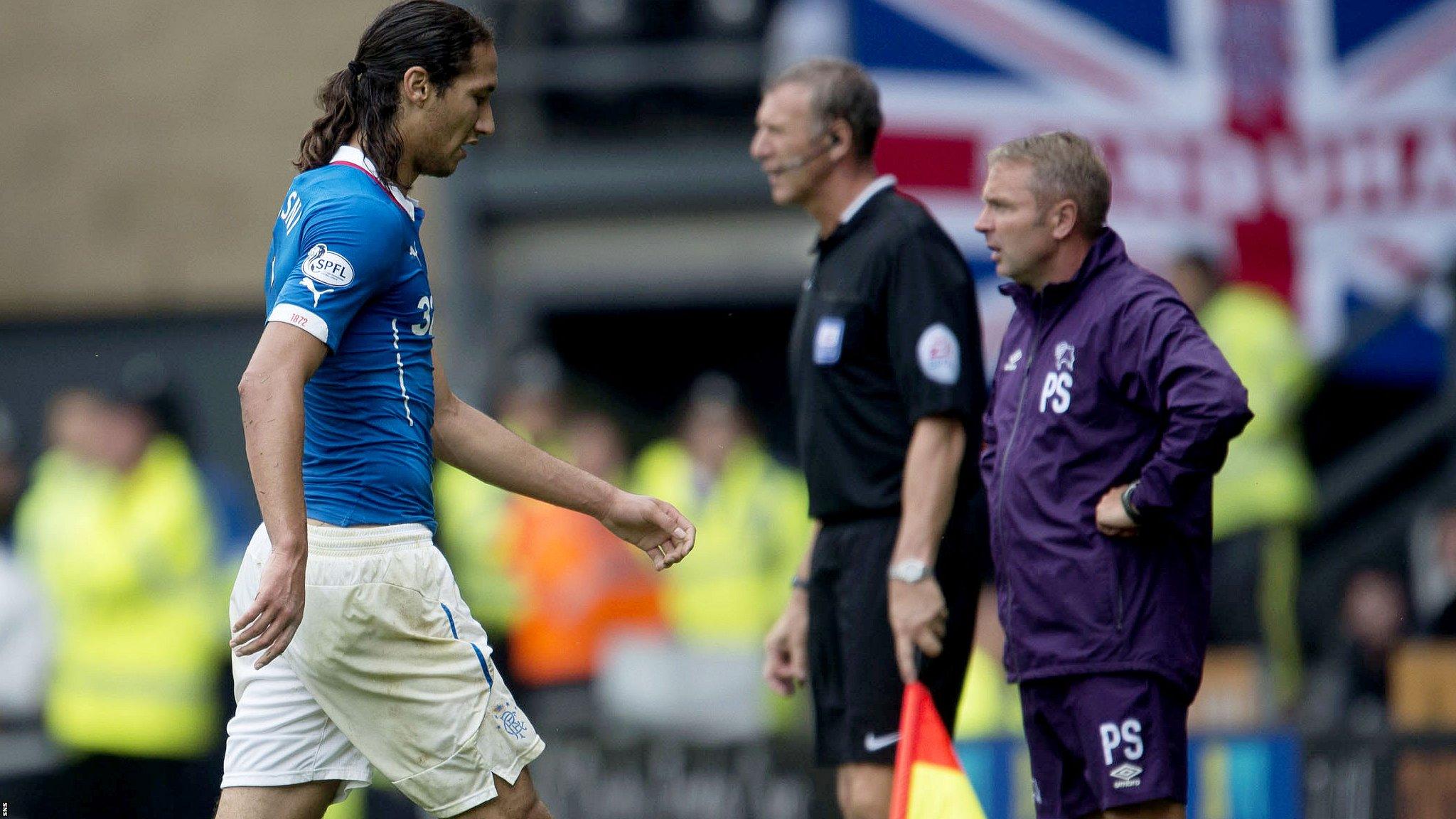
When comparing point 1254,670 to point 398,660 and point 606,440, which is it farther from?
point 398,660

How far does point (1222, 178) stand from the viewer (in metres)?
9.63

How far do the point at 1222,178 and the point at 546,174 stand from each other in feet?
19.6

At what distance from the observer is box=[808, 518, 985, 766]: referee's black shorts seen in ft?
16.4

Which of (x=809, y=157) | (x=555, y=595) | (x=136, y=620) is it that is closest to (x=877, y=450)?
(x=809, y=157)

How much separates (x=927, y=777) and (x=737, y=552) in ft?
19.2

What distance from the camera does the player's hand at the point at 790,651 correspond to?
17.4 feet

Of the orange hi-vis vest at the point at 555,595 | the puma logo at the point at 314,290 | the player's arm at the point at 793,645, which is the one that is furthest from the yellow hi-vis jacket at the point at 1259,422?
the puma logo at the point at 314,290

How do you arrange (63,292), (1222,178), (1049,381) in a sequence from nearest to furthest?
1. (1049,381)
2. (1222,178)
3. (63,292)

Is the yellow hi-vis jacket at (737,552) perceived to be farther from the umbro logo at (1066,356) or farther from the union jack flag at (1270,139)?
the umbro logo at (1066,356)

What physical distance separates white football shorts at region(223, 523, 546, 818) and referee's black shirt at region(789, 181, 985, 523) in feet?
4.89

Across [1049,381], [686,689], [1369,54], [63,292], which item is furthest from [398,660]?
[63,292]

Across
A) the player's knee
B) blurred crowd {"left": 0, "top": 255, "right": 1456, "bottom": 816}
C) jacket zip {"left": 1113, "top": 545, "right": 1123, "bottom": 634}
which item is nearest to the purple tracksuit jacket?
jacket zip {"left": 1113, "top": 545, "right": 1123, "bottom": 634}

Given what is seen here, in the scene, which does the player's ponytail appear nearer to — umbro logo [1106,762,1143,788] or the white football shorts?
the white football shorts

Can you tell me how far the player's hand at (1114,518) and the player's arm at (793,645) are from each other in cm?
118
